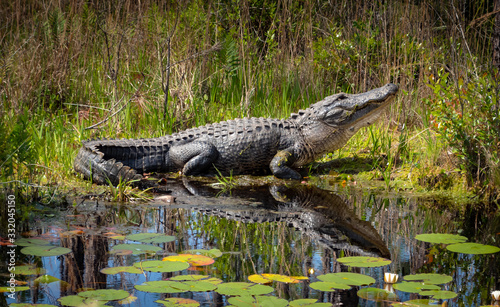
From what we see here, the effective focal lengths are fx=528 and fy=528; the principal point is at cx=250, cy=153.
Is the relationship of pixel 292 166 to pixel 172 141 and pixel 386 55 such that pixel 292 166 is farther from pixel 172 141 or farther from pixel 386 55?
pixel 386 55

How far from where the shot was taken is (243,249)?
300 cm

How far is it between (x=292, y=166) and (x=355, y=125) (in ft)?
2.64

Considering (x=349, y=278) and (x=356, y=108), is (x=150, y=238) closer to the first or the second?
(x=349, y=278)

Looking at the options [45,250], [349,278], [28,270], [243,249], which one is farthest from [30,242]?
[349,278]

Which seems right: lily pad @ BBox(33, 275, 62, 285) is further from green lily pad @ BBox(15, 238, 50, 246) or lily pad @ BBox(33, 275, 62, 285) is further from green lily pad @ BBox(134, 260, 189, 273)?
green lily pad @ BBox(15, 238, 50, 246)

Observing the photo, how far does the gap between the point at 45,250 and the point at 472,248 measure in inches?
94.8

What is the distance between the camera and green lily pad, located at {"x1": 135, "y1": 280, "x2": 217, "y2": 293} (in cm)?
234

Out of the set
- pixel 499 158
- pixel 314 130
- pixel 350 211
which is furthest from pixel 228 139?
pixel 499 158

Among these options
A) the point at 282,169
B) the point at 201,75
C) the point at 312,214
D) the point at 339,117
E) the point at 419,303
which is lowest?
the point at 419,303

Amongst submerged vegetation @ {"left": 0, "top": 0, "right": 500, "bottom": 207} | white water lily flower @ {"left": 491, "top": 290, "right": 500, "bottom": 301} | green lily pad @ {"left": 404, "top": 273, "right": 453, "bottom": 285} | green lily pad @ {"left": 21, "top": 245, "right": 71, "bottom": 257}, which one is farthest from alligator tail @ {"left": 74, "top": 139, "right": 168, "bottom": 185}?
white water lily flower @ {"left": 491, "top": 290, "right": 500, "bottom": 301}

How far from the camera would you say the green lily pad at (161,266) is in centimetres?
258

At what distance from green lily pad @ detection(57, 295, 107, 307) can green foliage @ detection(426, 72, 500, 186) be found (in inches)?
127

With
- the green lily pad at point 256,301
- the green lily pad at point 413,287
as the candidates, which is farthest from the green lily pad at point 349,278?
the green lily pad at point 256,301

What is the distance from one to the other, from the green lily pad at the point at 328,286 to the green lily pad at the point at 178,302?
562 mm
